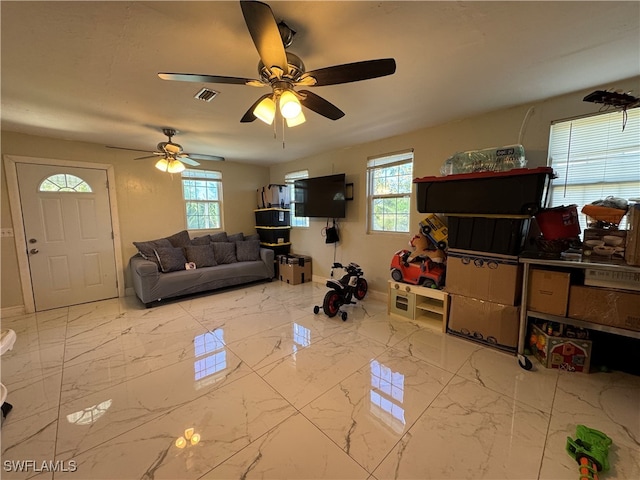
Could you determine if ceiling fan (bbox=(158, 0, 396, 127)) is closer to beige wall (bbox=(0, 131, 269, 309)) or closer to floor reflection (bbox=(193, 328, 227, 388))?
floor reflection (bbox=(193, 328, 227, 388))

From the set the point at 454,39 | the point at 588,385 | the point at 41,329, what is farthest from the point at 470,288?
the point at 41,329

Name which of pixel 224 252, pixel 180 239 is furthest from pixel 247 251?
pixel 180 239

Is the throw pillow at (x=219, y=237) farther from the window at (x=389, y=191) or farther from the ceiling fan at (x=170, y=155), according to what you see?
the window at (x=389, y=191)

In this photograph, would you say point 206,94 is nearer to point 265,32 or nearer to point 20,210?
point 265,32

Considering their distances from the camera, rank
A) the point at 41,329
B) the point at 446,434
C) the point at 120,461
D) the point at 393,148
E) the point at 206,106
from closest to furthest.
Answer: the point at 120,461, the point at 446,434, the point at 206,106, the point at 41,329, the point at 393,148

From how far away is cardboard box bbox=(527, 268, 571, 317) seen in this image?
1.98 metres

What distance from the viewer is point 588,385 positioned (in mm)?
1853

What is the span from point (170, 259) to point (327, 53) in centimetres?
366

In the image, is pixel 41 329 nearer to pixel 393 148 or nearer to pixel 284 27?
pixel 284 27

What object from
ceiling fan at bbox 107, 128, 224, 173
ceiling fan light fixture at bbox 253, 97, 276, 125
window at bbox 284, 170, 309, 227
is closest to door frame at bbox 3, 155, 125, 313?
ceiling fan at bbox 107, 128, 224, 173

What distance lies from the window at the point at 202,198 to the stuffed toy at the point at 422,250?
12.7 feet

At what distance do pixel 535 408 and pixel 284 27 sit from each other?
9.51ft

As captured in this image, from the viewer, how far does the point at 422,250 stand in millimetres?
2990

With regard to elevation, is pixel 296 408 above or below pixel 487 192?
below
